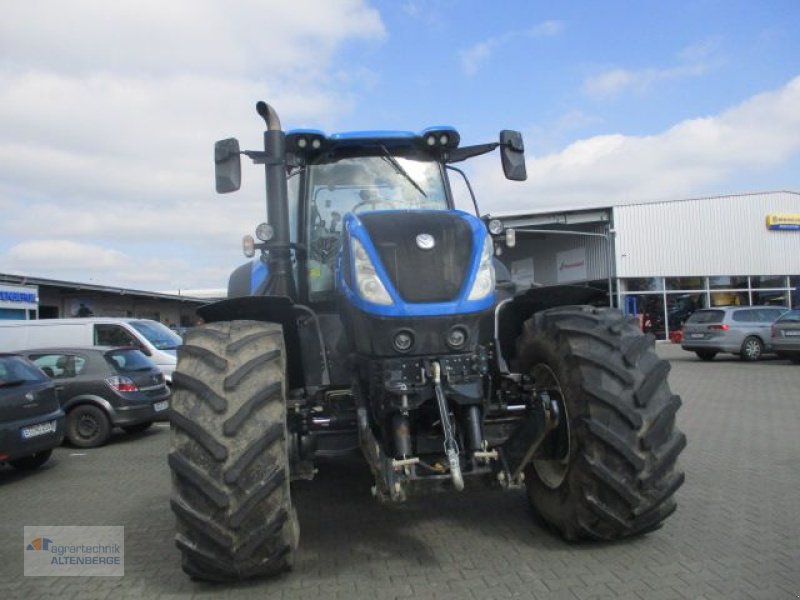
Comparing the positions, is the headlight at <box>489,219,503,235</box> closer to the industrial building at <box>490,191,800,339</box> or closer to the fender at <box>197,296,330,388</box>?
the fender at <box>197,296,330,388</box>

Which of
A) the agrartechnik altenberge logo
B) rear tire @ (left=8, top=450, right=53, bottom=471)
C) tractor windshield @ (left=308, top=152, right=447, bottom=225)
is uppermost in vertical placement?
tractor windshield @ (left=308, top=152, right=447, bottom=225)

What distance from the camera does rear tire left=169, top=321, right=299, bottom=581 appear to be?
372cm

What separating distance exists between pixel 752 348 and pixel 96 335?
18122 millimetres

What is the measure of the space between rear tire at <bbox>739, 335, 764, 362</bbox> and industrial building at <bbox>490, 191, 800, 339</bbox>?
32.2 ft

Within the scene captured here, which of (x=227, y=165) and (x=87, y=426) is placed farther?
(x=87, y=426)

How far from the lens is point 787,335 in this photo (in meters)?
18.9

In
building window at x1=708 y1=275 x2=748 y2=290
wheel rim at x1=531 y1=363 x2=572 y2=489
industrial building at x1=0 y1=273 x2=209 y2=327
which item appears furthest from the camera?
building window at x1=708 y1=275 x2=748 y2=290

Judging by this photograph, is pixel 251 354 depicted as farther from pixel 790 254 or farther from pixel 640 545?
pixel 790 254

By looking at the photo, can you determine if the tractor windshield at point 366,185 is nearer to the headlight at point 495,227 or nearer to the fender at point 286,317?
the headlight at point 495,227

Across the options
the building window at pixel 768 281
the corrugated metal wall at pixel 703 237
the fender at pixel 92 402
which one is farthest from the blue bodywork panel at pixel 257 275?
the building window at pixel 768 281

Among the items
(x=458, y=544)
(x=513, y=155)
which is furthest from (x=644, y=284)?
(x=458, y=544)

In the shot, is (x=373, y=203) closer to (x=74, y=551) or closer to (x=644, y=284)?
(x=74, y=551)

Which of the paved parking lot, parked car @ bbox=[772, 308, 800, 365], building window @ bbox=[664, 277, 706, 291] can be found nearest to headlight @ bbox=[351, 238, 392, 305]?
the paved parking lot

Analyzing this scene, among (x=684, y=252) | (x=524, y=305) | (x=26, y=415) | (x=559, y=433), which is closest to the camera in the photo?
(x=559, y=433)
